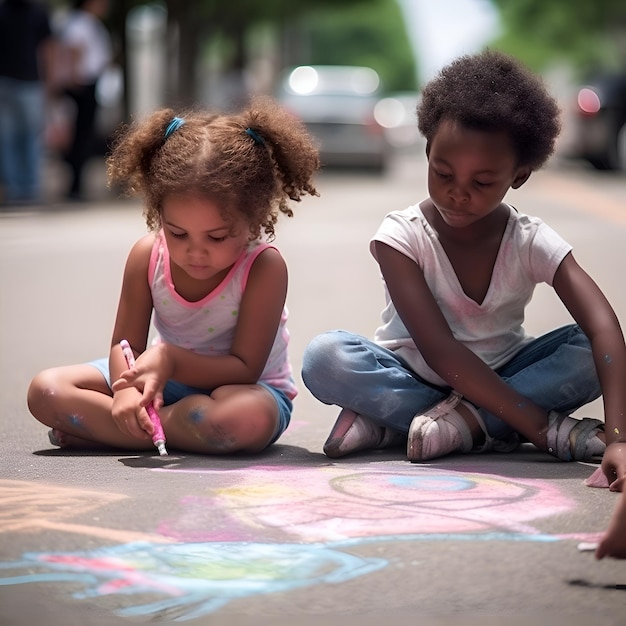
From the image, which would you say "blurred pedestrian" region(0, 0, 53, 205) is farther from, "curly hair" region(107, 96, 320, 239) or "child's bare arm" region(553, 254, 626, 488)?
"child's bare arm" region(553, 254, 626, 488)

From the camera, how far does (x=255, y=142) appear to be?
338 centimetres

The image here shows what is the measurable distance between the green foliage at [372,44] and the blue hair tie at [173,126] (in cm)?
6054

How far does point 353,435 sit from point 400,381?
19 cm

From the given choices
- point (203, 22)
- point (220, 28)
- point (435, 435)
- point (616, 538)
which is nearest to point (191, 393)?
point (435, 435)

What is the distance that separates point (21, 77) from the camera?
410 inches

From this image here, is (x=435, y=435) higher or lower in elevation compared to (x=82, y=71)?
lower

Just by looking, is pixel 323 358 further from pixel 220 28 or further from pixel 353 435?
pixel 220 28

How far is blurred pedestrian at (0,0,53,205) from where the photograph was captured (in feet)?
34.1

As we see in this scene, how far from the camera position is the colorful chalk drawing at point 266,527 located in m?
2.29

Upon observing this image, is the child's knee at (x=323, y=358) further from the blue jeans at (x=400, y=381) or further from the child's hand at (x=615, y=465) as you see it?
the child's hand at (x=615, y=465)

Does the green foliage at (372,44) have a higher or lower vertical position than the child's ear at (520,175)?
higher

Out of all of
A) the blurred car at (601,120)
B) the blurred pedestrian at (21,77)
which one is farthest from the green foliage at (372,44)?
the blurred pedestrian at (21,77)

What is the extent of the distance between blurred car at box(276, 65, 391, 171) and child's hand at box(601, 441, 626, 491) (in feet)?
47.3

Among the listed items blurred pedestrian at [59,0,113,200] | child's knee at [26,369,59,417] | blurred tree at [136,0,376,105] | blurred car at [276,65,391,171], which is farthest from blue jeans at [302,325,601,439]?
blurred tree at [136,0,376,105]
